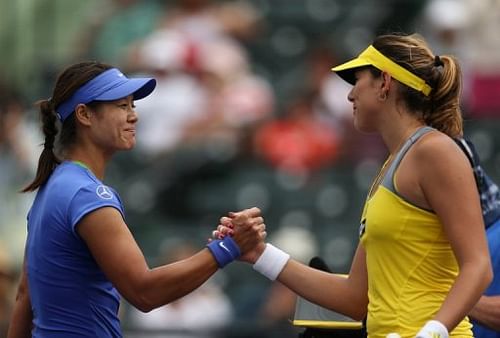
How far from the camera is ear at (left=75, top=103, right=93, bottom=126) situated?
→ 4.66 metres

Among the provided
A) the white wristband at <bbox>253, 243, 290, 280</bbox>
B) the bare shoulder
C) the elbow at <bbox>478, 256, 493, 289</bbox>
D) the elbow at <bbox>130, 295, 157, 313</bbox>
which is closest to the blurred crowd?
the white wristband at <bbox>253, 243, 290, 280</bbox>

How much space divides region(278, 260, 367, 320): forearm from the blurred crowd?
494 centimetres

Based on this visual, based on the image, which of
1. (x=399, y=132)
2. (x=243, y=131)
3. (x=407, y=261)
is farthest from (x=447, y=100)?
(x=243, y=131)

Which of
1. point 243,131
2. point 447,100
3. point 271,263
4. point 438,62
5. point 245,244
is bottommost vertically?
point 243,131

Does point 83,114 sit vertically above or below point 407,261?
above

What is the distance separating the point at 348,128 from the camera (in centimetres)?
1081

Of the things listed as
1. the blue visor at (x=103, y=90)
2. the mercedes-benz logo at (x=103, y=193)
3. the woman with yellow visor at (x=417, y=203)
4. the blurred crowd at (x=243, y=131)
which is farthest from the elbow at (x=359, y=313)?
the blurred crowd at (x=243, y=131)

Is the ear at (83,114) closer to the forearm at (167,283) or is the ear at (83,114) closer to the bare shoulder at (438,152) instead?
the forearm at (167,283)

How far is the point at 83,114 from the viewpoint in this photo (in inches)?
184

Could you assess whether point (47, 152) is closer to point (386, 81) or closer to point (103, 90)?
point (103, 90)

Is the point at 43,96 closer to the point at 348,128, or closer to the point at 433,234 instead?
the point at 348,128

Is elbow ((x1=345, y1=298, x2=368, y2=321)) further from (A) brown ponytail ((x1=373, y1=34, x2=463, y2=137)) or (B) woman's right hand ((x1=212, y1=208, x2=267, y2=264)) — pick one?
(A) brown ponytail ((x1=373, y1=34, x2=463, y2=137))

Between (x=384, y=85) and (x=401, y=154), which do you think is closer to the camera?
(x=401, y=154)

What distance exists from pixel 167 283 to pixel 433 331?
0.92 m
